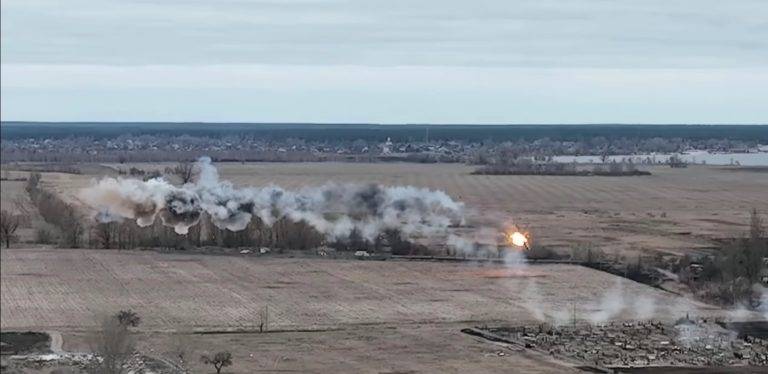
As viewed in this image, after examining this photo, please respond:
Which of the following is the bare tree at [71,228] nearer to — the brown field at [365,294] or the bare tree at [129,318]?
the brown field at [365,294]

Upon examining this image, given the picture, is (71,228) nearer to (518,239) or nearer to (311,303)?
(311,303)

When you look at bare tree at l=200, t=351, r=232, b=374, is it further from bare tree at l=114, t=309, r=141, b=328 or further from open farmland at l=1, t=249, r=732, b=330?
open farmland at l=1, t=249, r=732, b=330

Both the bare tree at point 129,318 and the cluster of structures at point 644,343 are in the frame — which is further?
the bare tree at point 129,318

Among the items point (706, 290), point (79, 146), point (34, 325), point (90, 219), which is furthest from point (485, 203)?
point (79, 146)

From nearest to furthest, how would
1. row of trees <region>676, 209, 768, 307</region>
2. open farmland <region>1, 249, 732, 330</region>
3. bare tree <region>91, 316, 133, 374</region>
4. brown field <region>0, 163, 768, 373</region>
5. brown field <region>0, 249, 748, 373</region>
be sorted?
bare tree <region>91, 316, 133, 374</region>
brown field <region>0, 249, 748, 373</region>
brown field <region>0, 163, 768, 373</region>
open farmland <region>1, 249, 732, 330</region>
row of trees <region>676, 209, 768, 307</region>

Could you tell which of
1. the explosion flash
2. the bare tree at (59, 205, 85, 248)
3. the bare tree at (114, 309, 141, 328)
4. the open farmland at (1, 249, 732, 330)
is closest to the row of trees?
the open farmland at (1, 249, 732, 330)

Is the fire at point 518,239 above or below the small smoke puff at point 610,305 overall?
above

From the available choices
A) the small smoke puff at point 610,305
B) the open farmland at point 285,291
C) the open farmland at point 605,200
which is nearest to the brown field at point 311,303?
the open farmland at point 285,291
